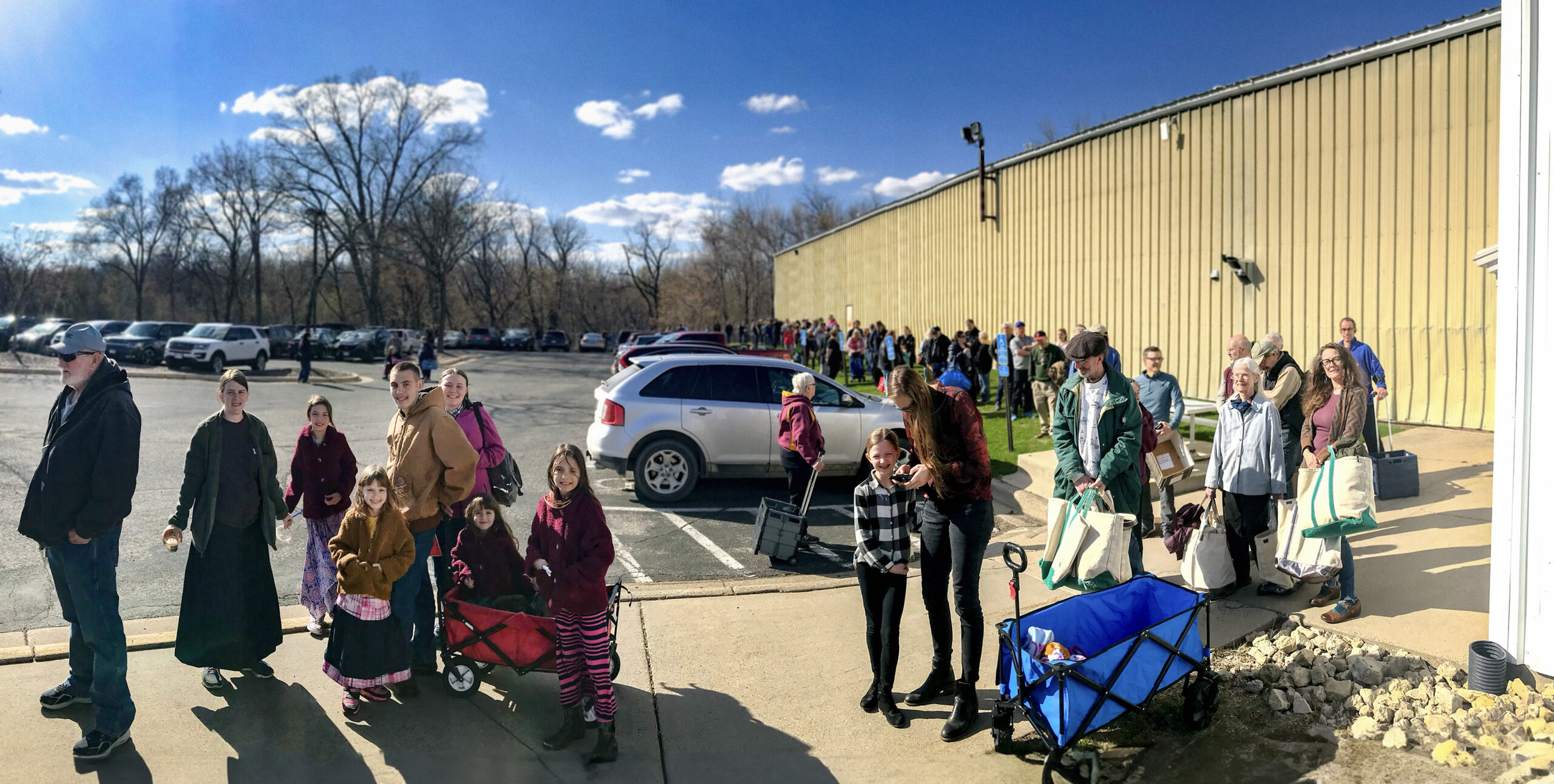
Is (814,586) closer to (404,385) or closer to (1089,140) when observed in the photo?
(404,385)

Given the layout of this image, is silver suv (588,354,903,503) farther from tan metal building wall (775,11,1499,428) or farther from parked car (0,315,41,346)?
parked car (0,315,41,346)

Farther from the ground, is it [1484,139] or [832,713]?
[1484,139]

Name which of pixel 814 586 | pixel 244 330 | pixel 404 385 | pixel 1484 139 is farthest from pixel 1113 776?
pixel 244 330

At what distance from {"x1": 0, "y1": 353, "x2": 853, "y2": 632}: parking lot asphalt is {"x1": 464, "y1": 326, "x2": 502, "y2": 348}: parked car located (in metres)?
36.5

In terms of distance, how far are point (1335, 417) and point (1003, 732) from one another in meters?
3.38

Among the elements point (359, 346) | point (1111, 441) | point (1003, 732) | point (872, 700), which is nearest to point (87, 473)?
point (872, 700)

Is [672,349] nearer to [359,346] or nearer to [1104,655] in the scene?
[1104,655]

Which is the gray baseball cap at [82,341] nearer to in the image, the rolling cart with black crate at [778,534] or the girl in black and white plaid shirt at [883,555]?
the girl in black and white plaid shirt at [883,555]

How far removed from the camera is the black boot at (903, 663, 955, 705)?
4.68 m

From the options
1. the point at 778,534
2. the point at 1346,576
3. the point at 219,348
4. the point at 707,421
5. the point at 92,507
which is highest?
the point at 219,348

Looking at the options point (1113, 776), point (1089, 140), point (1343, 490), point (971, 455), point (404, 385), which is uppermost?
point (1089, 140)

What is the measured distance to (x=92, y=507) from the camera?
4082 mm

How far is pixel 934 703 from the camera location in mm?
4730

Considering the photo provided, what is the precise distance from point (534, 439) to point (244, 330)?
23.3 metres
